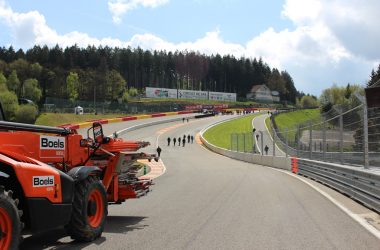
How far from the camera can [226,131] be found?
266ft

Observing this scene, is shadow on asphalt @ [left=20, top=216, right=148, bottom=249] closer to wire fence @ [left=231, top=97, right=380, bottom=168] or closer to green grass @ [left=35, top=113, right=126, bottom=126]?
wire fence @ [left=231, top=97, right=380, bottom=168]

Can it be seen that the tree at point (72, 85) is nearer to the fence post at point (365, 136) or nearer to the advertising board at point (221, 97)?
the advertising board at point (221, 97)

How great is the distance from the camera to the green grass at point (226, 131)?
224ft

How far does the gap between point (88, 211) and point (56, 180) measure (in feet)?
3.91

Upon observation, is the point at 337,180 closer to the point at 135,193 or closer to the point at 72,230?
the point at 135,193

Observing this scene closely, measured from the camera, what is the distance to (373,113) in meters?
12.0

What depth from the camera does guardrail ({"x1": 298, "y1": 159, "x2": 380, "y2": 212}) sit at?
34.2 ft

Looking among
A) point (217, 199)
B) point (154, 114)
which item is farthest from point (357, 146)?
point (154, 114)

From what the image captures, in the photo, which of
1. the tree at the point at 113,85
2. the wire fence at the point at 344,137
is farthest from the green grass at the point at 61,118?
the tree at the point at 113,85

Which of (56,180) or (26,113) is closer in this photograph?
(56,180)

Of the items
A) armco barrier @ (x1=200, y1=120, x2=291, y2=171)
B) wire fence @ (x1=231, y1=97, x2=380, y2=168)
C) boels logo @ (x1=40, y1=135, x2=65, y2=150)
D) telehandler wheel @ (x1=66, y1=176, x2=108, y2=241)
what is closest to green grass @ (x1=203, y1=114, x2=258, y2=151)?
armco barrier @ (x1=200, y1=120, x2=291, y2=171)

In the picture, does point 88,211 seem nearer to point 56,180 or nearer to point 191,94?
point 56,180

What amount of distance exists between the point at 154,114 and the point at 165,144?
36294 mm

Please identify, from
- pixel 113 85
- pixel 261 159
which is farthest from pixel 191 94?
pixel 261 159
